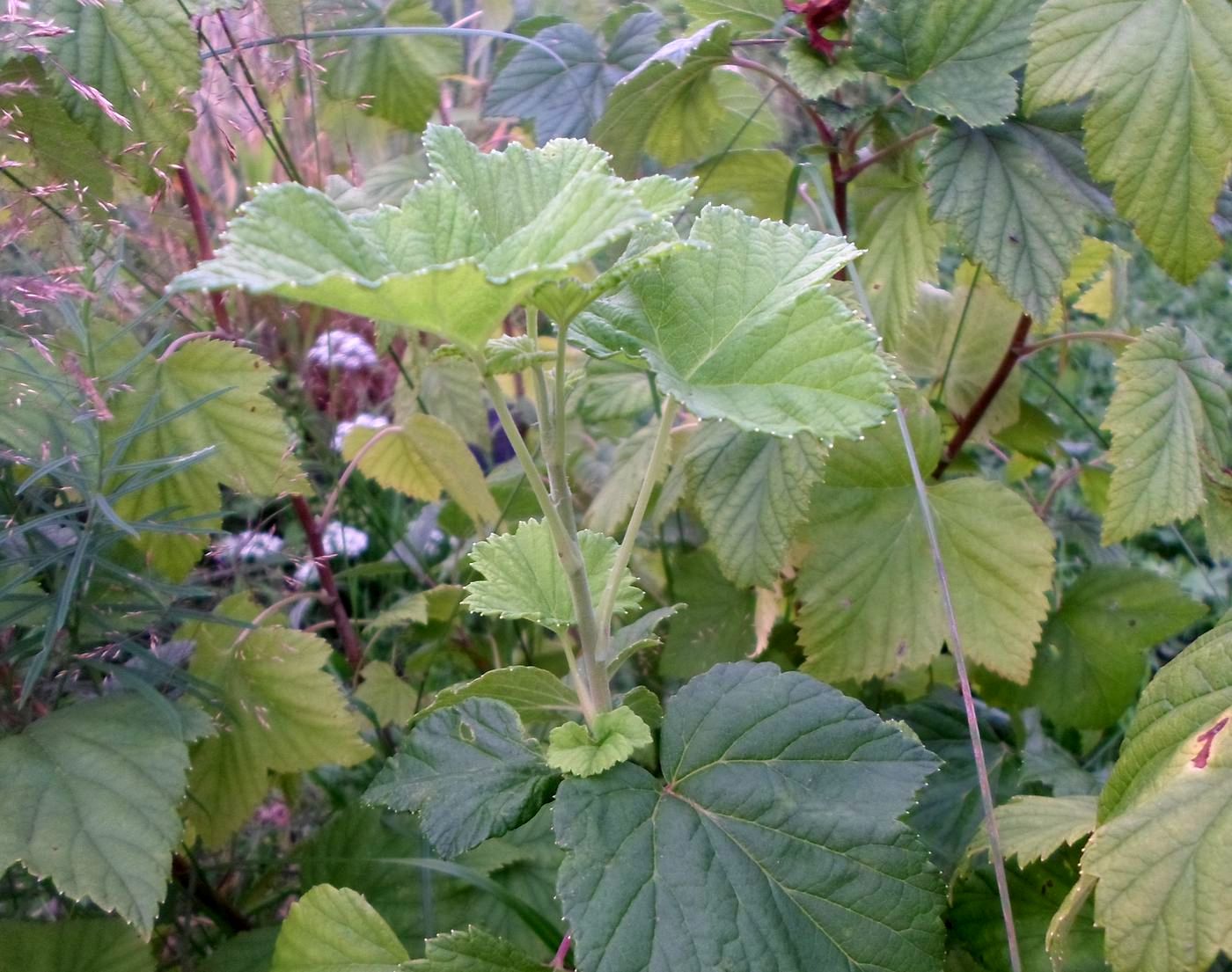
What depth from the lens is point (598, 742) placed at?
25.4 inches

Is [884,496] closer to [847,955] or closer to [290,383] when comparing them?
[847,955]

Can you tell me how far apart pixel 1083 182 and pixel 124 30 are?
90cm

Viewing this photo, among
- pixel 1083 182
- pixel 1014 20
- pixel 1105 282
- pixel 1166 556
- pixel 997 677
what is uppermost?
pixel 1014 20

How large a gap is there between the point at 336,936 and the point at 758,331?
22.0 inches

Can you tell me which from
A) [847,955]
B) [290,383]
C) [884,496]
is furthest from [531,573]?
[290,383]

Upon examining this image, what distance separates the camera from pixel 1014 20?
97 cm

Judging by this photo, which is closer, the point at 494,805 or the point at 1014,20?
the point at 494,805

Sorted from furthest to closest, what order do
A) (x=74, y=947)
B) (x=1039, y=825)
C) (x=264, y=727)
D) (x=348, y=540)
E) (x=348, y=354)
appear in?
(x=348, y=354) < (x=348, y=540) < (x=264, y=727) < (x=74, y=947) < (x=1039, y=825)

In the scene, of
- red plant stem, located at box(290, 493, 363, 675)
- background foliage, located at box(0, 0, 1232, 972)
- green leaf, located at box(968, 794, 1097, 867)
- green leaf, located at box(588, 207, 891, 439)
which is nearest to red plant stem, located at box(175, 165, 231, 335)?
background foliage, located at box(0, 0, 1232, 972)

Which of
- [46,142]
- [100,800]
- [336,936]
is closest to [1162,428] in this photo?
[336,936]

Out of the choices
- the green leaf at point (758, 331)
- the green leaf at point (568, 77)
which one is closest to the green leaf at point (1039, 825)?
the green leaf at point (758, 331)

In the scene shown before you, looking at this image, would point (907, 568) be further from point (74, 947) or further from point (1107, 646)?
point (74, 947)

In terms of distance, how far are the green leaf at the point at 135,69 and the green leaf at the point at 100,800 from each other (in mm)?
479

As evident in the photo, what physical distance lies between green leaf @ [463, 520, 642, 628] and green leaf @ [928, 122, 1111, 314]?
1.53 ft
